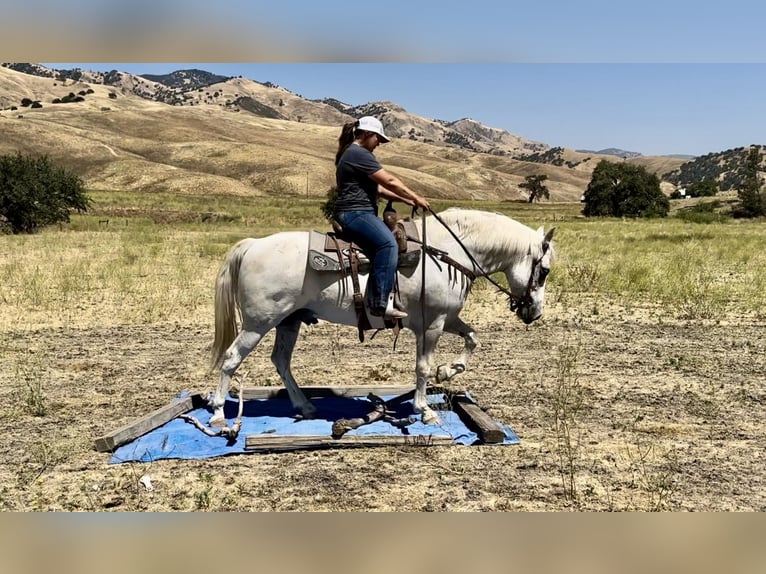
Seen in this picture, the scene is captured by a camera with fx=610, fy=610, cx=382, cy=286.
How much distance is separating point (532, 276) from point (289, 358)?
2.97 metres

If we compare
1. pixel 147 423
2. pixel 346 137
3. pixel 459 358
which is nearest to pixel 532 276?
pixel 459 358

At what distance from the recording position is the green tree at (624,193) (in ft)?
237

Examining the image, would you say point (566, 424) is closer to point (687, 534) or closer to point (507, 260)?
point (507, 260)

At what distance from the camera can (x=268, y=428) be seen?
22.5 ft

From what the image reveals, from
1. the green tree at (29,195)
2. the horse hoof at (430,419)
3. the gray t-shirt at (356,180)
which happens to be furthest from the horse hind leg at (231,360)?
the green tree at (29,195)

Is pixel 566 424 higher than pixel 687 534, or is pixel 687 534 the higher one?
pixel 687 534

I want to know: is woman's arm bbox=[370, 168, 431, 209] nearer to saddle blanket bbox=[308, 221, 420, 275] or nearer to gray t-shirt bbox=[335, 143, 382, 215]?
gray t-shirt bbox=[335, 143, 382, 215]

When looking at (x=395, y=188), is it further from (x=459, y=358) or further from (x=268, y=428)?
(x=268, y=428)

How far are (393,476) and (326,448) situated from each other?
3.17 feet

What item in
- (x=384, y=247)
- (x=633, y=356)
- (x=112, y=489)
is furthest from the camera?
(x=633, y=356)

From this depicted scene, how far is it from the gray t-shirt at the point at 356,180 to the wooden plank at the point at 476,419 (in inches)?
99.9

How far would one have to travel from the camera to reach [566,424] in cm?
700

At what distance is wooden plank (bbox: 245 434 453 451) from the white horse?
631 millimetres

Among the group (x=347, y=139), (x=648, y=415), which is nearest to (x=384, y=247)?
(x=347, y=139)
